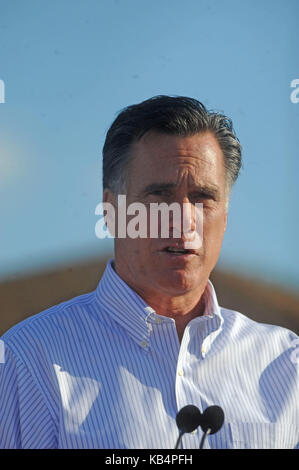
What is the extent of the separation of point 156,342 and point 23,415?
0.49m

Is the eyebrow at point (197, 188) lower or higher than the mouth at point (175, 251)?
higher

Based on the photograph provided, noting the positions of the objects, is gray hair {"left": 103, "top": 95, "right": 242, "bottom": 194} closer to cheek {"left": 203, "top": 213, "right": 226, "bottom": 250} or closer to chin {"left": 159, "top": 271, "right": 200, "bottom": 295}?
cheek {"left": 203, "top": 213, "right": 226, "bottom": 250}

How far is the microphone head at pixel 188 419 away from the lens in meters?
1.46

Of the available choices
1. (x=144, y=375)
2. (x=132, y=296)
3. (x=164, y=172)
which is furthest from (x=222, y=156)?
(x=144, y=375)

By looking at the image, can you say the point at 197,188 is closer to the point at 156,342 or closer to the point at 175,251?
the point at 175,251

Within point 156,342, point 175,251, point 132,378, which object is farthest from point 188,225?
point 132,378

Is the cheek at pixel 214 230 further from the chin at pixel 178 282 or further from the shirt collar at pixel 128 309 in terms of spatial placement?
the shirt collar at pixel 128 309

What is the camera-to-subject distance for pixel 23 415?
1.80 m

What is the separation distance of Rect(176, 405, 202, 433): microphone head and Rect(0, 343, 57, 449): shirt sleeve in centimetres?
51

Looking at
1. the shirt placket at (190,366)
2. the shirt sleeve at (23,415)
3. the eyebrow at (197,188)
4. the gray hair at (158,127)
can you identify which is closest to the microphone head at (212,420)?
the shirt placket at (190,366)

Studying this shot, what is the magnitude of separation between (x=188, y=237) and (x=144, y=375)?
481 mm

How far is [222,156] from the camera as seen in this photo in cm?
229

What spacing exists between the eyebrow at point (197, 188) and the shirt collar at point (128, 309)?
1.10 feet
